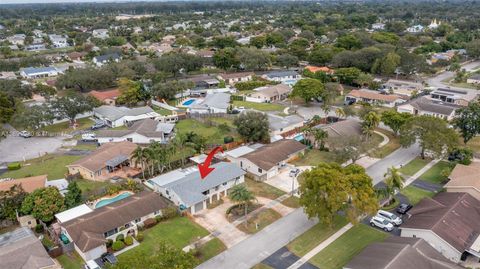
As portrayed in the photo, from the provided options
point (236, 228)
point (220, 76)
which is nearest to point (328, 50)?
point (220, 76)

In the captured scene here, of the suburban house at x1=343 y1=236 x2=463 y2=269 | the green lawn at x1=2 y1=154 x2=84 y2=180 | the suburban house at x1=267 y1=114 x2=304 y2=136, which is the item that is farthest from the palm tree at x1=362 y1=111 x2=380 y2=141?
the green lawn at x1=2 y1=154 x2=84 y2=180

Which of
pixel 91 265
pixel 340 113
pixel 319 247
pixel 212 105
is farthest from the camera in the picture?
pixel 212 105

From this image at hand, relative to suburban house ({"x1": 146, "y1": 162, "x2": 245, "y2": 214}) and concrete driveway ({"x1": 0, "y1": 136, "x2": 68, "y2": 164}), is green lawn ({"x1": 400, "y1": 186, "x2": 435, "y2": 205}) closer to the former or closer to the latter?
suburban house ({"x1": 146, "y1": 162, "x2": 245, "y2": 214})

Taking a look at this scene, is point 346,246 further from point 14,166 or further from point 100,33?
point 100,33

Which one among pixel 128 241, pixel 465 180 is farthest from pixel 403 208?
pixel 128 241

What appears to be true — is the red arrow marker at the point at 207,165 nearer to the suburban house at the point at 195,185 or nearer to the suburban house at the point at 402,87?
the suburban house at the point at 195,185

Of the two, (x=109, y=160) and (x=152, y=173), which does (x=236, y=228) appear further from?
(x=109, y=160)

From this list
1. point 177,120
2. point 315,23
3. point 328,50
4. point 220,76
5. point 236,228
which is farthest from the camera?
point 315,23
